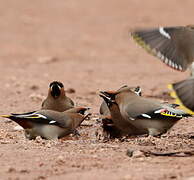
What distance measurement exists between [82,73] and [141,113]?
7022 millimetres

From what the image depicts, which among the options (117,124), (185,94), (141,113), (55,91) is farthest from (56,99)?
(185,94)

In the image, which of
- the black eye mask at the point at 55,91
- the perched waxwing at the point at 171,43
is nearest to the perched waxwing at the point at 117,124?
the perched waxwing at the point at 171,43

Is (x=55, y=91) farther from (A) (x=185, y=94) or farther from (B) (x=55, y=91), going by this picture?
(A) (x=185, y=94)

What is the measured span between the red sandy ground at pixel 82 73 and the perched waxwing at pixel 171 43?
0.86 metres

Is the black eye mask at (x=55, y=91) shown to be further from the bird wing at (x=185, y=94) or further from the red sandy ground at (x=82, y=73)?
the bird wing at (x=185, y=94)

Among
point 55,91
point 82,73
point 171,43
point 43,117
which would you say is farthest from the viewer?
point 82,73

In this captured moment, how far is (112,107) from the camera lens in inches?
299

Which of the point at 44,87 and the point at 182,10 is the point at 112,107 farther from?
the point at 182,10

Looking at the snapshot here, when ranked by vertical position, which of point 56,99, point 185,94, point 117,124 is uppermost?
point 56,99

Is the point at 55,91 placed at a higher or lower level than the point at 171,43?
lower

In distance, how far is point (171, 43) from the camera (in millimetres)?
6676

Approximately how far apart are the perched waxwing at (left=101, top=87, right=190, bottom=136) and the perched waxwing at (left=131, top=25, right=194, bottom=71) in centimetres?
84

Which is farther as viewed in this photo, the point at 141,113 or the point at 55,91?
the point at 55,91

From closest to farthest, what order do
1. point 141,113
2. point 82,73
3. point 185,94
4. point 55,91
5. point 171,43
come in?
point 185,94 → point 171,43 → point 141,113 → point 55,91 → point 82,73
